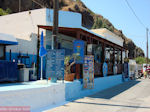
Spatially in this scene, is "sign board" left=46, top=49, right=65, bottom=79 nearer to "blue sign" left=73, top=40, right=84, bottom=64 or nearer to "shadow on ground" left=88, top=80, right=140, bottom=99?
"blue sign" left=73, top=40, right=84, bottom=64

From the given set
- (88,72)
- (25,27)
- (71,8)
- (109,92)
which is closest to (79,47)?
(88,72)

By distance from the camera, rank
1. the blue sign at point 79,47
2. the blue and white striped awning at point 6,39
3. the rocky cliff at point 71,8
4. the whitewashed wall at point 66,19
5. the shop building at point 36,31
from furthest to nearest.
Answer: the rocky cliff at point 71,8, the whitewashed wall at point 66,19, the shop building at point 36,31, the blue sign at point 79,47, the blue and white striped awning at point 6,39

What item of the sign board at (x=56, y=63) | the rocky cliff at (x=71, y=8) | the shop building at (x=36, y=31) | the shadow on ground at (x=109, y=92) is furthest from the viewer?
the rocky cliff at (x=71, y=8)

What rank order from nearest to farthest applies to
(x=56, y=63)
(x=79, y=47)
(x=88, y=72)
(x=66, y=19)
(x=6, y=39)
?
(x=56, y=63)
(x=6, y=39)
(x=79, y=47)
(x=88, y=72)
(x=66, y=19)

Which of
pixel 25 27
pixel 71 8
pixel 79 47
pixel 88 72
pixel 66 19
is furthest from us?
Result: pixel 71 8

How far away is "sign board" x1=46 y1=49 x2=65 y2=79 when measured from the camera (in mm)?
9695

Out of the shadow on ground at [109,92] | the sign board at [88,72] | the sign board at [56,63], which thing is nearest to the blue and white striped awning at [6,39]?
the sign board at [56,63]

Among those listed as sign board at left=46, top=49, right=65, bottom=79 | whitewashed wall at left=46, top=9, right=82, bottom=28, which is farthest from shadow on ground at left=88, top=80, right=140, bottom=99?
whitewashed wall at left=46, top=9, right=82, bottom=28

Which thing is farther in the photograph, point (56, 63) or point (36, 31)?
point (36, 31)

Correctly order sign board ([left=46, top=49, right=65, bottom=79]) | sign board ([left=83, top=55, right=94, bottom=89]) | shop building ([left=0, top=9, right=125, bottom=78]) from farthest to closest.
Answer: shop building ([left=0, top=9, right=125, bottom=78]) → sign board ([left=83, top=55, right=94, bottom=89]) → sign board ([left=46, top=49, right=65, bottom=79])

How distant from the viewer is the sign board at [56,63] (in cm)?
969

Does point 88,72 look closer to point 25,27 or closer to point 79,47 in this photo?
point 79,47

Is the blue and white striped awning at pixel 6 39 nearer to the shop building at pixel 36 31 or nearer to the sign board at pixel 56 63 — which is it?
the shop building at pixel 36 31

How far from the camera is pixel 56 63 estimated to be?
9773 mm
